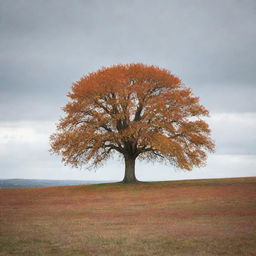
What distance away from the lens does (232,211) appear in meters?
23.2

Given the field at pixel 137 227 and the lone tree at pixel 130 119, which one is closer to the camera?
the field at pixel 137 227

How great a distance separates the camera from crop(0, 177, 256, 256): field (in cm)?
1374

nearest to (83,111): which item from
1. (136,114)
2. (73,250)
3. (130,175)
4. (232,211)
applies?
(136,114)

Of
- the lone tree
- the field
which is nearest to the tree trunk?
the lone tree

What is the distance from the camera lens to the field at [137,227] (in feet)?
45.1

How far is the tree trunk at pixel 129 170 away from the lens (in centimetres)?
4622

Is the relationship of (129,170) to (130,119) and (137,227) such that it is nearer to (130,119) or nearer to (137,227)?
(130,119)

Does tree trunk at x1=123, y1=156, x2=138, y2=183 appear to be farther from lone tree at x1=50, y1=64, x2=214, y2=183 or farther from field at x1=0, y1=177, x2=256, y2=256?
field at x1=0, y1=177, x2=256, y2=256

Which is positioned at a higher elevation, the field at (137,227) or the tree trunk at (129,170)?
the tree trunk at (129,170)

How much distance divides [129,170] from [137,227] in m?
28.0

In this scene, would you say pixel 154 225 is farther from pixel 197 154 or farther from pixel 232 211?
pixel 197 154

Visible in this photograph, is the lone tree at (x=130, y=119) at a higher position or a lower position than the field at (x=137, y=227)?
higher

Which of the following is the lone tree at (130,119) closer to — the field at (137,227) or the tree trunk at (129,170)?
the tree trunk at (129,170)

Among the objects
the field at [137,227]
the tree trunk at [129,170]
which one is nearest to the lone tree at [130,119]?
the tree trunk at [129,170]
